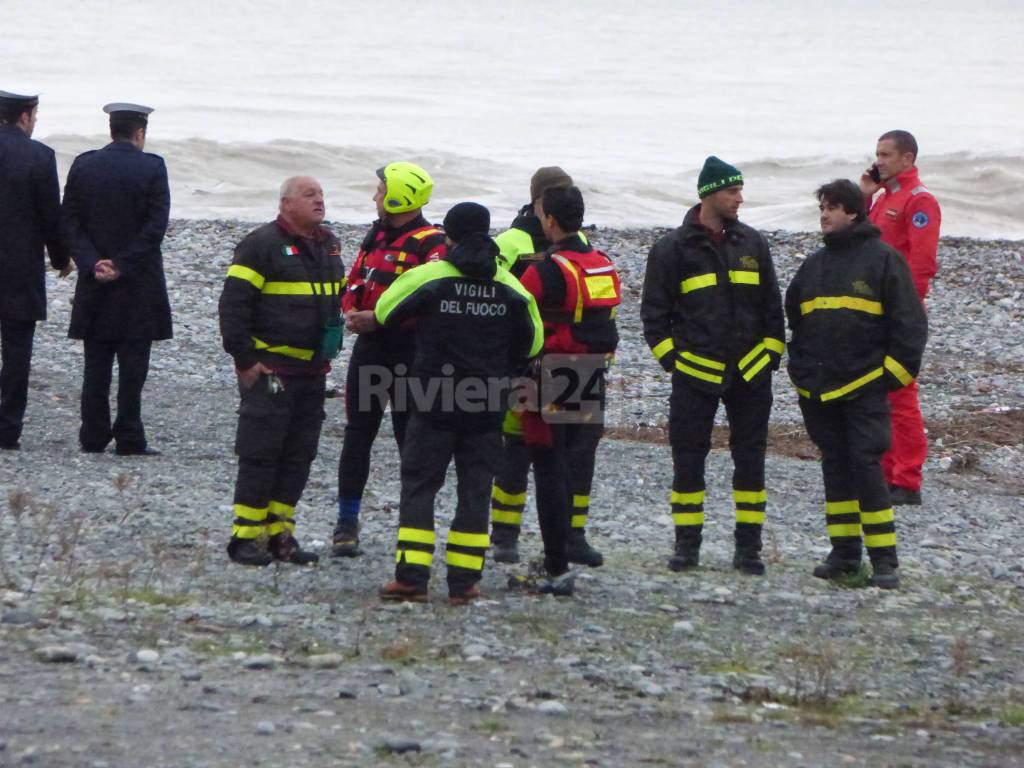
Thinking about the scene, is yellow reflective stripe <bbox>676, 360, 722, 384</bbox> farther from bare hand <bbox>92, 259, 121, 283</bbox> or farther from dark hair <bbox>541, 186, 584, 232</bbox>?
bare hand <bbox>92, 259, 121, 283</bbox>

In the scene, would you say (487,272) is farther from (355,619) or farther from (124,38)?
(124,38)

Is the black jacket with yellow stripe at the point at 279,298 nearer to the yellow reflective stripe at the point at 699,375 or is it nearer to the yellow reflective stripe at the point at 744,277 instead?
the yellow reflective stripe at the point at 699,375

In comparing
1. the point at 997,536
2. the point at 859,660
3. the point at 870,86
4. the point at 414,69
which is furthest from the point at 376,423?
the point at 870,86

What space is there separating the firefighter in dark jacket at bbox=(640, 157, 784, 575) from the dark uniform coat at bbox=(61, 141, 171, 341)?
3.16 metres

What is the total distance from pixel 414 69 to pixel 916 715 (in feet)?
218

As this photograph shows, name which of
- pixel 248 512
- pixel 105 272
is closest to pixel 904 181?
pixel 248 512

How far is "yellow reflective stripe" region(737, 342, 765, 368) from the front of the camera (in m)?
7.25

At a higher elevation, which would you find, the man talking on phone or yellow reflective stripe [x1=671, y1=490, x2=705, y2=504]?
the man talking on phone

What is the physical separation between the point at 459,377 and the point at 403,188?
0.98 meters

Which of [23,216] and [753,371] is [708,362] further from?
[23,216]

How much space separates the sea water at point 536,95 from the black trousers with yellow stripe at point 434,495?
58.8ft

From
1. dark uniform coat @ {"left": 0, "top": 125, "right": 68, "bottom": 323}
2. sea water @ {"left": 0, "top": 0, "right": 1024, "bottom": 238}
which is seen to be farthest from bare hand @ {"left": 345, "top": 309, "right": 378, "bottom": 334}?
sea water @ {"left": 0, "top": 0, "right": 1024, "bottom": 238}

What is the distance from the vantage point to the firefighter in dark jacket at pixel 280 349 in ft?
22.4

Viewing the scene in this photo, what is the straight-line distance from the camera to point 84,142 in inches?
1237
